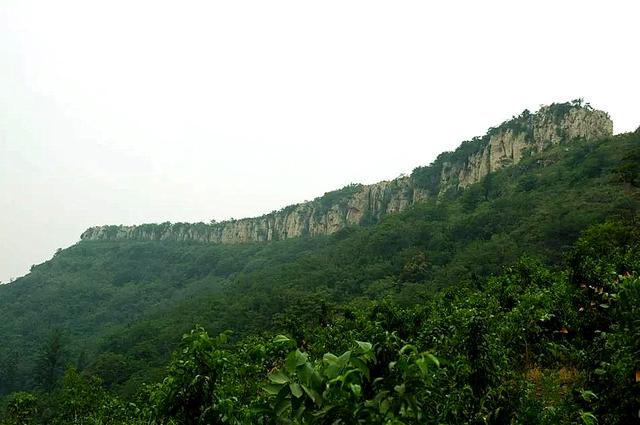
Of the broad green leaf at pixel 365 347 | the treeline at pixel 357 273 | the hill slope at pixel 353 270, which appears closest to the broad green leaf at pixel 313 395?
the broad green leaf at pixel 365 347

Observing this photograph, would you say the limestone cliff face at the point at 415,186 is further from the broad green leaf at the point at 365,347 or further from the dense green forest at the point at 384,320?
the broad green leaf at the point at 365,347

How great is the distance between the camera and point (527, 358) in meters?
14.0

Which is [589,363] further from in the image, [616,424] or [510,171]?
[510,171]

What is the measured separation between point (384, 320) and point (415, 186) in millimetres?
76151

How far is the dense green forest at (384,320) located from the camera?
8.75 ft

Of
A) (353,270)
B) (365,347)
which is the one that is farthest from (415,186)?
(365,347)

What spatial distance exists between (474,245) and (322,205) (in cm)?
6428

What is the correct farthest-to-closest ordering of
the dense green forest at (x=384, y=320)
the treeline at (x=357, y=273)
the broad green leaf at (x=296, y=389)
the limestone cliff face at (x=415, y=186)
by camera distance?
the limestone cliff face at (x=415, y=186) < the treeline at (x=357, y=273) < the dense green forest at (x=384, y=320) < the broad green leaf at (x=296, y=389)

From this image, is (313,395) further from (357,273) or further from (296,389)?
(357,273)

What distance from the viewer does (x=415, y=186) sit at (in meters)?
94.5

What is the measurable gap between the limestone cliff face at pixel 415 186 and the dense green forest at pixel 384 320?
6794 millimetres

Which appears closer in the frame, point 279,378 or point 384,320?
point 279,378

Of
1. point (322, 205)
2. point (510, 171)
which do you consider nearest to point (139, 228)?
point (322, 205)

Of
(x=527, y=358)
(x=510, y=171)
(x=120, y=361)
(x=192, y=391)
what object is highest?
(x=510, y=171)
